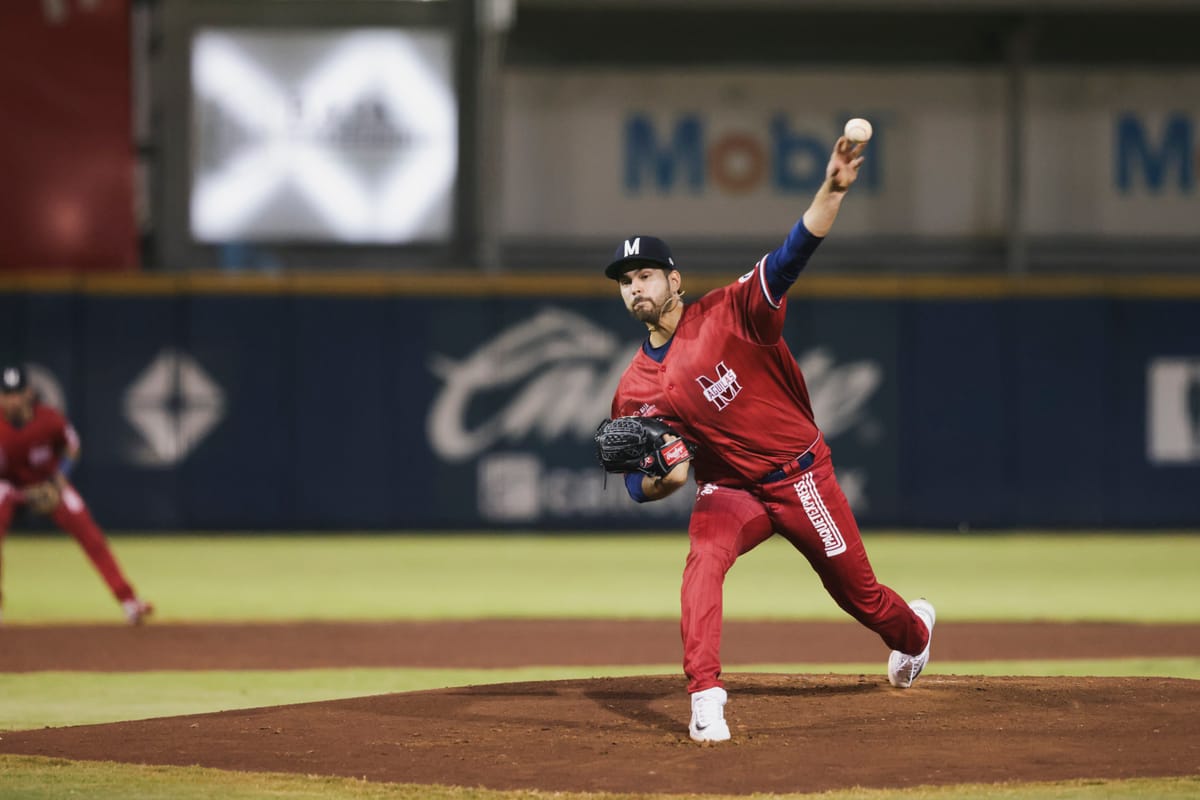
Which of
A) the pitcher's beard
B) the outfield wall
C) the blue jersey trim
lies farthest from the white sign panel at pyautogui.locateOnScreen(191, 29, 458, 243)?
the pitcher's beard

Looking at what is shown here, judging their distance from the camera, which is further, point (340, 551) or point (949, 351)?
point (949, 351)

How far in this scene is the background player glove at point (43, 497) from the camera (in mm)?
10664

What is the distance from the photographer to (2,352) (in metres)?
17.0

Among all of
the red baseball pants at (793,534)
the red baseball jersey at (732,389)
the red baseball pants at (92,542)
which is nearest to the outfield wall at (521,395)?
the red baseball pants at (92,542)

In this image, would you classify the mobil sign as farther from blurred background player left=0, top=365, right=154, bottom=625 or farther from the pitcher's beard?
the pitcher's beard

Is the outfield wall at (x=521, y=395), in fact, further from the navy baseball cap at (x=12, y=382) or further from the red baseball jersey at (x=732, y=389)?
the red baseball jersey at (x=732, y=389)

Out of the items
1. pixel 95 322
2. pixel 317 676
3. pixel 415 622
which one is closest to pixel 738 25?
pixel 95 322

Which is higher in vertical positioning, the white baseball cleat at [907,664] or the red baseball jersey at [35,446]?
the red baseball jersey at [35,446]

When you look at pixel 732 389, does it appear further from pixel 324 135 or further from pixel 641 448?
pixel 324 135

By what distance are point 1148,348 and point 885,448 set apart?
9.88 feet

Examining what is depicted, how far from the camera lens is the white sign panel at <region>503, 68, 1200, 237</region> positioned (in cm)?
2061

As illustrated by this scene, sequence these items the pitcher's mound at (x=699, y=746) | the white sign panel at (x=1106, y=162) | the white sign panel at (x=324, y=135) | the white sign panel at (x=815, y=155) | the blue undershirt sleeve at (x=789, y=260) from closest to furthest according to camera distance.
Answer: the pitcher's mound at (x=699, y=746) < the blue undershirt sleeve at (x=789, y=260) < the white sign panel at (x=324, y=135) < the white sign panel at (x=815, y=155) < the white sign panel at (x=1106, y=162)

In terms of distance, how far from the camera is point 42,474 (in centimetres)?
1088

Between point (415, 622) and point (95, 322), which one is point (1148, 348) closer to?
point (415, 622)
